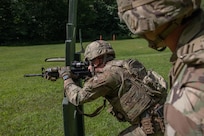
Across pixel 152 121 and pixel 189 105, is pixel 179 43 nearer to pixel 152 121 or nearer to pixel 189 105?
pixel 189 105

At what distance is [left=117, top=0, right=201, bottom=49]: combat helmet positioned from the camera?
4.67 feet

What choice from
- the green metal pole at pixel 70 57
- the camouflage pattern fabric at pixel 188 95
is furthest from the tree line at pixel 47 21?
the camouflage pattern fabric at pixel 188 95

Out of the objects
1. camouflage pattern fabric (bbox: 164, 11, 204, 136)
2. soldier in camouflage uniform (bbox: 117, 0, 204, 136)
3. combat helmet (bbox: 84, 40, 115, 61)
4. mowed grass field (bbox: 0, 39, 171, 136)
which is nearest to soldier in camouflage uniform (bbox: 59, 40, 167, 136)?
combat helmet (bbox: 84, 40, 115, 61)

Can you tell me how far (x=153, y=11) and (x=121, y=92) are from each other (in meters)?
2.01

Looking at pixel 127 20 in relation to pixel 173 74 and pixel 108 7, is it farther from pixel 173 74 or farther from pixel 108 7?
pixel 108 7

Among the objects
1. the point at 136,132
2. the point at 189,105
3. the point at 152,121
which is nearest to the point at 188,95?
the point at 189,105

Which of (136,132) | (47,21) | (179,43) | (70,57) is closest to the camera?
(179,43)

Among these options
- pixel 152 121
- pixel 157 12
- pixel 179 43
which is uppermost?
pixel 157 12

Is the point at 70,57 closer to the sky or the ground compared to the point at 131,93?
closer to the sky

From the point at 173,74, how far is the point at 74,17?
2593 mm

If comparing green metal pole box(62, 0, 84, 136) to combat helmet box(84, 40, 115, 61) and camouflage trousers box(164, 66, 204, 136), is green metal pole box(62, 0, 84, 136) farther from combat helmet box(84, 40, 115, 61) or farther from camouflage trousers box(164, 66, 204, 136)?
camouflage trousers box(164, 66, 204, 136)

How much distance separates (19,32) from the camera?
122 feet

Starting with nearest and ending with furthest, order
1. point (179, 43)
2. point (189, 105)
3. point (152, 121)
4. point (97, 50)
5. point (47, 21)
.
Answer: point (189, 105) < point (179, 43) < point (152, 121) < point (97, 50) < point (47, 21)

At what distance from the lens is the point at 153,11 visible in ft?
4.80
